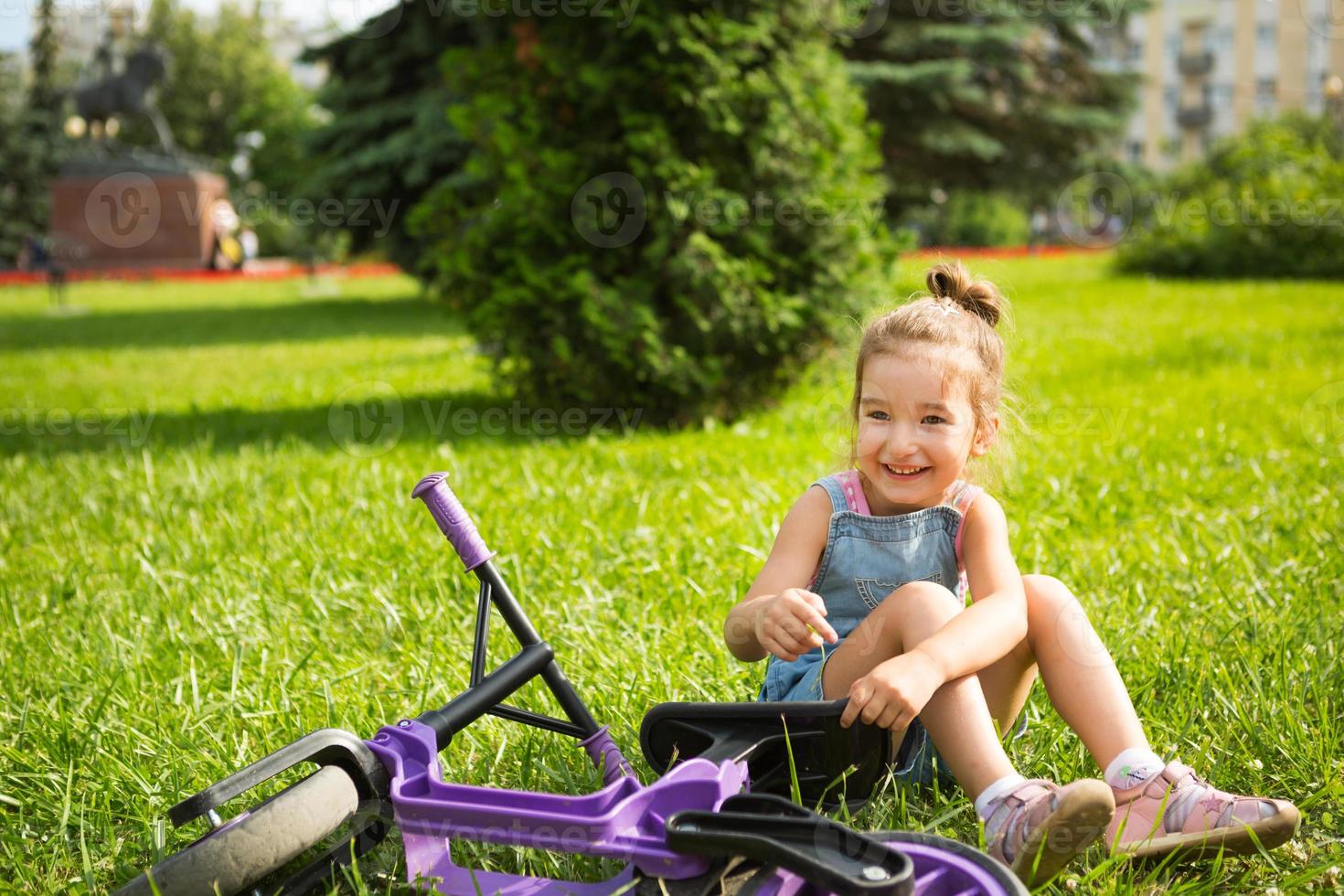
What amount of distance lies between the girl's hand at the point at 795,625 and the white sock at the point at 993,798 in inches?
12.6

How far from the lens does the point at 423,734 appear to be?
175 centimetres

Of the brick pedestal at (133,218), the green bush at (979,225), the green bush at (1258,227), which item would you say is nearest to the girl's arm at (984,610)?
the green bush at (1258,227)

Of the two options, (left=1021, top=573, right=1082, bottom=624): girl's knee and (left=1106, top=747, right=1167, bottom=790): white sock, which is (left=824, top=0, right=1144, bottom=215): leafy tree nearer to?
(left=1021, top=573, right=1082, bottom=624): girl's knee

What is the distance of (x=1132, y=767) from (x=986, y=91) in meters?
19.0

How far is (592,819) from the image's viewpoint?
1537 mm

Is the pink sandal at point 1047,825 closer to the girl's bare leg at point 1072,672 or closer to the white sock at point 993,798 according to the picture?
the white sock at point 993,798

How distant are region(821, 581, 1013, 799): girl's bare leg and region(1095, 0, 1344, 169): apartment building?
50.3 meters

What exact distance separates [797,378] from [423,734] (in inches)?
177

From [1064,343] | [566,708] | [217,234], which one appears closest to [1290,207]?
[1064,343]

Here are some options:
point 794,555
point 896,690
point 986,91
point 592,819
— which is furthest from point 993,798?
point 986,91

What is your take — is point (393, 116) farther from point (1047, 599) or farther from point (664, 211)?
point (1047, 599)

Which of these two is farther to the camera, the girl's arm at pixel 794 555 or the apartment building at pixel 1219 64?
the apartment building at pixel 1219 64

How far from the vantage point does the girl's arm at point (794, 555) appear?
208 cm

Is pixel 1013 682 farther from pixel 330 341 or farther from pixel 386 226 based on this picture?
pixel 386 226
